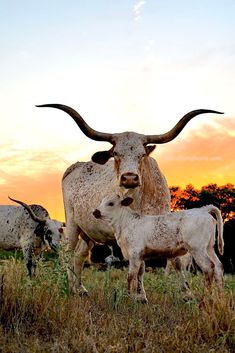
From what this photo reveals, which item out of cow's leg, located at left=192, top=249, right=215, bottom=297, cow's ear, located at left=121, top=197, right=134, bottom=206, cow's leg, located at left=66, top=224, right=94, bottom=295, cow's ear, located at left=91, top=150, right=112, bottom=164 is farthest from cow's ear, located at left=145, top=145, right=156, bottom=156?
cow's leg, located at left=66, top=224, right=94, bottom=295

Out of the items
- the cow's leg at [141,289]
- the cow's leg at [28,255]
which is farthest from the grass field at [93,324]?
the cow's leg at [28,255]

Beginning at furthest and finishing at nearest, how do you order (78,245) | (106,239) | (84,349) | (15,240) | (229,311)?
(15,240)
(78,245)
(106,239)
(229,311)
(84,349)

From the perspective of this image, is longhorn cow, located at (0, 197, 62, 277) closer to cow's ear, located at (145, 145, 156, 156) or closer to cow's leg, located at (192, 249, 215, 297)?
cow's ear, located at (145, 145, 156, 156)

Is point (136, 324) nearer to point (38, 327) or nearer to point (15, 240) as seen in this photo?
point (38, 327)

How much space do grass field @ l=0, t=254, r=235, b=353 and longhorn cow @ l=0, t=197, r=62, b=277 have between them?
4920mm

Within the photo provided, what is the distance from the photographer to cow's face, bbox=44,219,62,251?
39.7 ft

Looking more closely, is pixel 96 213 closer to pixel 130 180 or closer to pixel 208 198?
pixel 130 180

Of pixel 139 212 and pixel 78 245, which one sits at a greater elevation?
pixel 139 212

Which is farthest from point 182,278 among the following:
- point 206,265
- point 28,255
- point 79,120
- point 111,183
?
point 28,255

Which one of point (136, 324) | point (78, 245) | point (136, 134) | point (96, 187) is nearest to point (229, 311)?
point (136, 324)

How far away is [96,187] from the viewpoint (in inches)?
426

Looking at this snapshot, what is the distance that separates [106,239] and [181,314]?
3520 millimetres

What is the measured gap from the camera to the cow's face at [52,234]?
39.7ft

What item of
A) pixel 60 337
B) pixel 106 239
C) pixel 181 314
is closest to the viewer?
pixel 60 337
